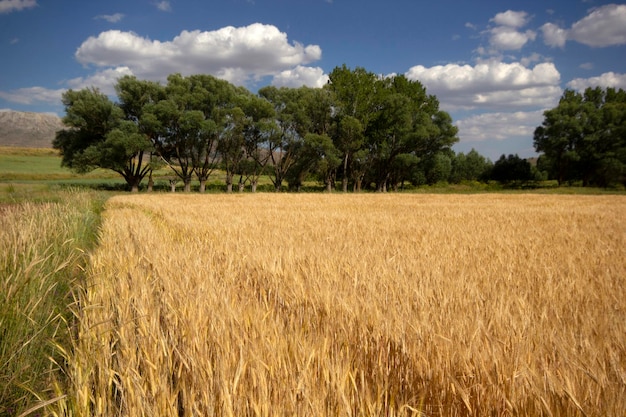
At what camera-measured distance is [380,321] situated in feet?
7.68

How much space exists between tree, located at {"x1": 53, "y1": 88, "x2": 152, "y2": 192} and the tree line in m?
0.11

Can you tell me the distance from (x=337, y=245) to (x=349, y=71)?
4917cm

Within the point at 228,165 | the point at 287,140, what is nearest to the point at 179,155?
the point at 228,165

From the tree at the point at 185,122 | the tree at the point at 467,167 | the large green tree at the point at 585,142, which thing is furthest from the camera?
the tree at the point at 467,167

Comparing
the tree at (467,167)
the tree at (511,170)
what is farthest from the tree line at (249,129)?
the tree at (467,167)

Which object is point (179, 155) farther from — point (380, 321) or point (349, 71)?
point (380, 321)

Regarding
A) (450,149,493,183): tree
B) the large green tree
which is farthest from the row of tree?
(450,149,493,183): tree

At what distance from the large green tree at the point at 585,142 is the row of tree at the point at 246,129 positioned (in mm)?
18395

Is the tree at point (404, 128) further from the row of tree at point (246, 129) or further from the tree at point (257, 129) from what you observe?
the tree at point (257, 129)

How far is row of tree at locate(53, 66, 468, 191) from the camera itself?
127ft

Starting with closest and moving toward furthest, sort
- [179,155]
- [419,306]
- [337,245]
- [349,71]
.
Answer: [419,306], [337,245], [179,155], [349,71]

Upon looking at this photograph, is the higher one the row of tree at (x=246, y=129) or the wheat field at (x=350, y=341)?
the row of tree at (x=246, y=129)

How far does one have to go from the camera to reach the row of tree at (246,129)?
38.6 meters

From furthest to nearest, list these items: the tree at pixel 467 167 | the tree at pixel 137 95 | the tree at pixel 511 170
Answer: the tree at pixel 467 167 → the tree at pixel 511 170 → the tree at pixel 137 95
